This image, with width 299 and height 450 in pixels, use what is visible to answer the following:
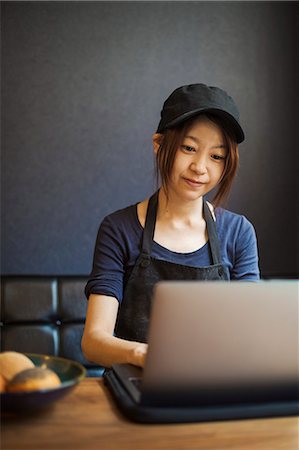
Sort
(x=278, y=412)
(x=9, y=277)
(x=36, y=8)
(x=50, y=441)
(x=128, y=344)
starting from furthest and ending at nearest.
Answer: (x=36, y=8) < (x=9, y=277) < (x=128, y=344) < (x=278, y=412) < (x=50, y=441)

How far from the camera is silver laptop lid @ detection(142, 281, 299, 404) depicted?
2.93 feet

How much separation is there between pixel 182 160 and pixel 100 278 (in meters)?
0.39

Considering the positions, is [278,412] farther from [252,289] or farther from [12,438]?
[12,438]

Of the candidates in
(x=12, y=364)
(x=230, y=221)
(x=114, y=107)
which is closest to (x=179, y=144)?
(x=230, y=221)

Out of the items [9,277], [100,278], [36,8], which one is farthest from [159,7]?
[100,278]

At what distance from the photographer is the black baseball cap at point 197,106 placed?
5.25ft

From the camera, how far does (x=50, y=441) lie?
86 centimetres

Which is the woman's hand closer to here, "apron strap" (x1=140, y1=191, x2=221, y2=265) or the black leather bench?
"apron strap" (x1=140, y1=191, x2=221, y2=265)

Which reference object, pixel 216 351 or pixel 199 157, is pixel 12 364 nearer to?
pixel 216 351

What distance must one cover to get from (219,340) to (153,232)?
893mm

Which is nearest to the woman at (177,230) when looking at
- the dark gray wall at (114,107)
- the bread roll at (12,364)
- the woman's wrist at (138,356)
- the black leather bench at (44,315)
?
the woman's wrist at (138,356)

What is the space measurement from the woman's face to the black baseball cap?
0.04 m

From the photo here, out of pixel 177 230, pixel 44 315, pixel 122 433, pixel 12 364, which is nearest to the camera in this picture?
pixel 122 433

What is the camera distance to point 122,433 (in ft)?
2.94
